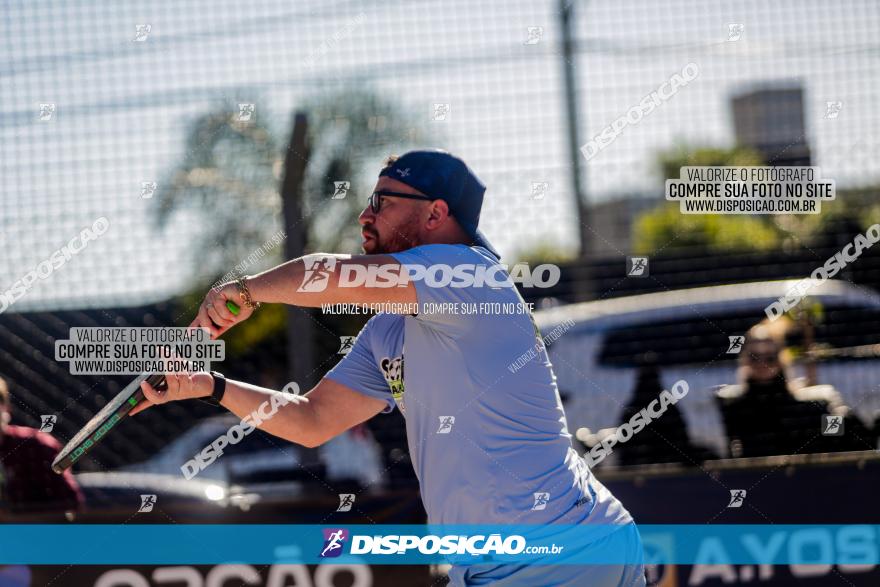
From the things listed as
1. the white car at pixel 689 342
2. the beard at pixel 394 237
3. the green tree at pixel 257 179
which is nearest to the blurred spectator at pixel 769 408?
the white car at pixel 689 342

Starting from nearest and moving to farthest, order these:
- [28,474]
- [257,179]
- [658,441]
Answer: [28,474], [257,179], [658,441]

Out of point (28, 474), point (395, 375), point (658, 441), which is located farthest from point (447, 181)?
point (28, 474)

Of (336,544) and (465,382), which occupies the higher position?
(465,382)

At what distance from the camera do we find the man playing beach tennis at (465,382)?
2730 millimetres

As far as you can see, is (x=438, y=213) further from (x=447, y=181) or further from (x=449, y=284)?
(x=449, y=284)

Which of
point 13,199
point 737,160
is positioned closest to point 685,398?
point 737,160

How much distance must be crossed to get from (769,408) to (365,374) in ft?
9.41

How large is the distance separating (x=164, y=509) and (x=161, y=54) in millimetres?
2167

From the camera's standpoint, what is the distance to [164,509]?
4711 mm

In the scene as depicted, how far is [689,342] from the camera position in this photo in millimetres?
5762

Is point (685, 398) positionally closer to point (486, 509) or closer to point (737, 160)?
point (737, 160)

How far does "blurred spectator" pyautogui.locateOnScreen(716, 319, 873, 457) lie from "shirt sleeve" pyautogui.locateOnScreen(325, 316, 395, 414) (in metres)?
2.69

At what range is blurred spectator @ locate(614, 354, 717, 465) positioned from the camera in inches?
209

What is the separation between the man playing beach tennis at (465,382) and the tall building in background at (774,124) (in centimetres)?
280
